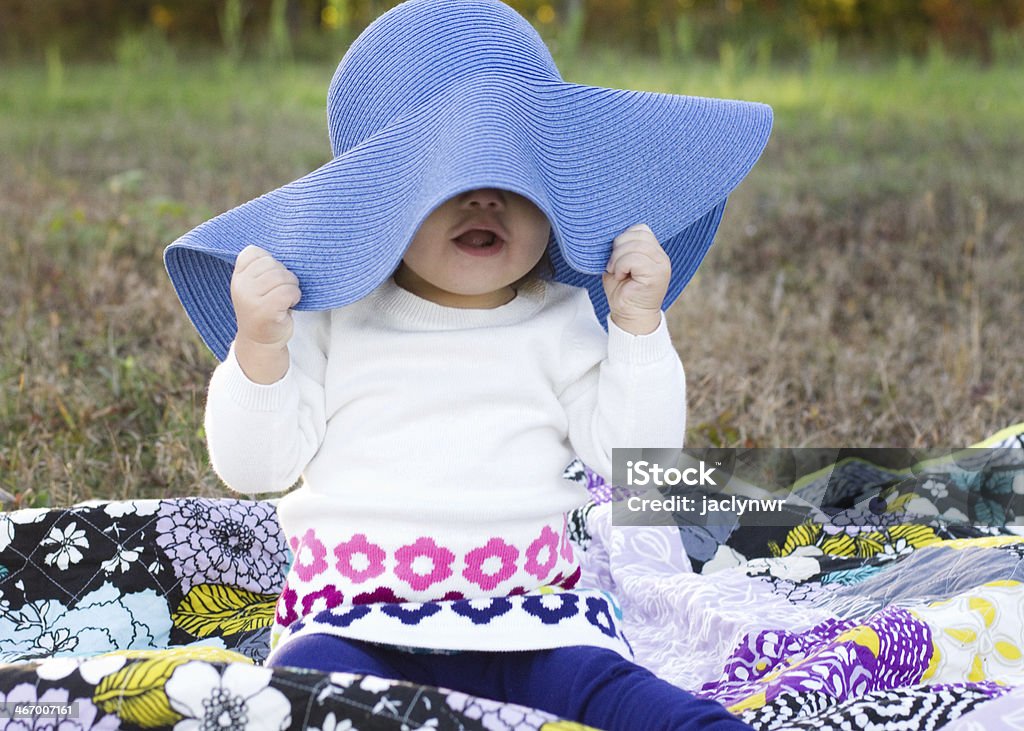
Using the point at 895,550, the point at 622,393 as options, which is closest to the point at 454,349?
the point at 622,393

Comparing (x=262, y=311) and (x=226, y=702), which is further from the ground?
(x=262, y=311)

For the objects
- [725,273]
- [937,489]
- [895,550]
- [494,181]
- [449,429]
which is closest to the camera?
[494,181]

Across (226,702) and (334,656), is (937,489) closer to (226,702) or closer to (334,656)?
(334,656)

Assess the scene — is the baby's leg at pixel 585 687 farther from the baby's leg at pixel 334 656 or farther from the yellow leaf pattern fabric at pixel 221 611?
the yellow leaf pattern fabric at pixel 221 611

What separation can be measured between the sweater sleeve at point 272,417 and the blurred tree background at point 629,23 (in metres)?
8.06

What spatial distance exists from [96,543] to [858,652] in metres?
1.21

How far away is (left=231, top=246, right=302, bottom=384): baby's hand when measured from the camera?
1456 millimetres

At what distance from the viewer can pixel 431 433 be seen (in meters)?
1.55

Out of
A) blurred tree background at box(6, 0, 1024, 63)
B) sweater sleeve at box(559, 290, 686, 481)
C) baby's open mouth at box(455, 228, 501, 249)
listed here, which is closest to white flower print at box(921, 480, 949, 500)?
sweater sleeve at box(559, 290, 686, 481)

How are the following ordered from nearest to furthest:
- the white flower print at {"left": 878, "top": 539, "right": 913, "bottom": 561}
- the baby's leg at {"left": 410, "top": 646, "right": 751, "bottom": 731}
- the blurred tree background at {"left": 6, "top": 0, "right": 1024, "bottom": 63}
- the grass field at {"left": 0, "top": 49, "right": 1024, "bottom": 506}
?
1. the baby's leg at {"left": 410, "top": 646, "right": 751, "bottom": 731}
2. the white flower print at {"left": 878, "top": 539, "right": 913, "bottom": 561}
3. the grass field at {"left": 0, "top": 49, "right": 1024, "bottom": 506}
4. the blurred tree background at {"left": 6, "top": 0, "right": 1024, "bottom": 63}

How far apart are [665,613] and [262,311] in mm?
916

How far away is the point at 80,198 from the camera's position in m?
4.52

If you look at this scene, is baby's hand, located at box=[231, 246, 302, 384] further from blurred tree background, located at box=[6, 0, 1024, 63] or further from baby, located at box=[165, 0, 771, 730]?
blurred tree background, located at box=[6, 0, 1024, 63]

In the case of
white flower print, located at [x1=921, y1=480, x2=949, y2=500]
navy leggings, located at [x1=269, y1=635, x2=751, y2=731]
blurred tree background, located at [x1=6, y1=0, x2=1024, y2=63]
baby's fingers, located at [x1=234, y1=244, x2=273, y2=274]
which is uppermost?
baby's fingers, located at [x1=234, y1=244, x2=273, y2=274]
